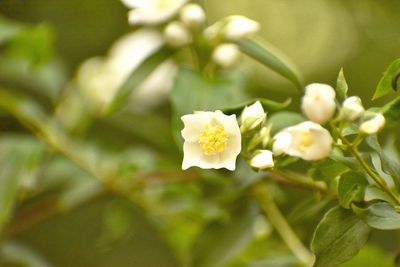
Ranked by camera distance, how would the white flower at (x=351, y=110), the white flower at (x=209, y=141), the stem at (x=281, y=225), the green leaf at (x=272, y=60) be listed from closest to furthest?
the white flower at (x=351, y=110)
the white flower at (x=209, y=141)
the green leaf at (x=272, y=60)
the stem at (x=281, y=225)

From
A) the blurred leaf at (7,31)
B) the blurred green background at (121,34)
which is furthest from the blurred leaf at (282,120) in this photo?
the blurred green background at (121,34)

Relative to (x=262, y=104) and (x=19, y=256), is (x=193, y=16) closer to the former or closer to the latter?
(x=262, y=104)

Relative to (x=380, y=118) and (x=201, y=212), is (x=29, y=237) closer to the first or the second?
(x=201, y=212)

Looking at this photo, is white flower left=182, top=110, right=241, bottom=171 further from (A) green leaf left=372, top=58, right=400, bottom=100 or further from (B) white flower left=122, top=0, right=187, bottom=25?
(B) white flower left=122, top=0, right=187, bottom=25

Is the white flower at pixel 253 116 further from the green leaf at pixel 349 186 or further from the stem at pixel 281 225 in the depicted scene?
the stem at pixel 281 225

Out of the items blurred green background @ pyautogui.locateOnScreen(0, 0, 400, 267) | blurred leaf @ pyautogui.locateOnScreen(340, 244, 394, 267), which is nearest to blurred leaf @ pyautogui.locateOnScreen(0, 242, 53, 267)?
blurred leaf @ pyautogui.locateOnScreen(340, 244, 394, 267)

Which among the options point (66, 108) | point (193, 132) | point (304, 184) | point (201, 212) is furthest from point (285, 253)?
point (66, 108)

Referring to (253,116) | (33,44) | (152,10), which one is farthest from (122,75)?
(253,116)
